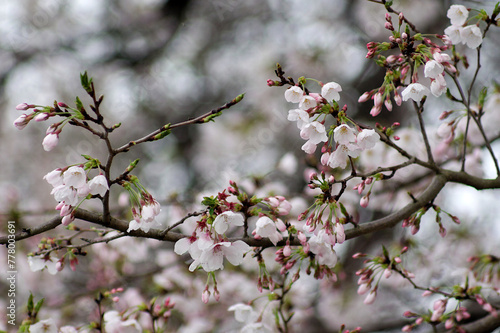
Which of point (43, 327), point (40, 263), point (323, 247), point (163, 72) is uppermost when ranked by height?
point (323, 247)

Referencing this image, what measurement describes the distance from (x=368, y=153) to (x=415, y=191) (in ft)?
1.45

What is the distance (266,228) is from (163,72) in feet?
16.2

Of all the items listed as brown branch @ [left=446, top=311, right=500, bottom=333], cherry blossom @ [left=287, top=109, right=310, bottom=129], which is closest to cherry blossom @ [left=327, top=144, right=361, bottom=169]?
cherry blossom @ [left=287, top=109, right=310, bottom=129]

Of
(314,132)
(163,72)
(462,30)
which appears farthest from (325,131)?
(163,72)

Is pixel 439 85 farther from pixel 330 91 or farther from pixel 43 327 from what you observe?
pixel 43 327

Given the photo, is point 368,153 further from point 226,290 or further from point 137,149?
point 137,149

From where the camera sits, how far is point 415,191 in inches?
126

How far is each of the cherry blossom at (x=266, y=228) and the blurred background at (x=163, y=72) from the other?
384cm

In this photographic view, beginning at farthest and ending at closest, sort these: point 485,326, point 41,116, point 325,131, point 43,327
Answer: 1. point 485,326
2. point 43,327
3. point 325,131
4. point 41,116

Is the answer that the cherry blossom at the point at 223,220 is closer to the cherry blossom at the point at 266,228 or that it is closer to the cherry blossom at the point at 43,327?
the cherry blossom at the point at 266,228

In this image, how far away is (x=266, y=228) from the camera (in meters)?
1.54

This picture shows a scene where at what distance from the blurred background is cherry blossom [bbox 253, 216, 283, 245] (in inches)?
151

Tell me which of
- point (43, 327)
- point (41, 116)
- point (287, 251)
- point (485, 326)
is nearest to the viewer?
point (41, 116)

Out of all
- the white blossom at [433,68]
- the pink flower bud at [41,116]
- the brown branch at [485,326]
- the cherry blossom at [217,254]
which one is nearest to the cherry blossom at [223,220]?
the cherry blossom at [217,254]
